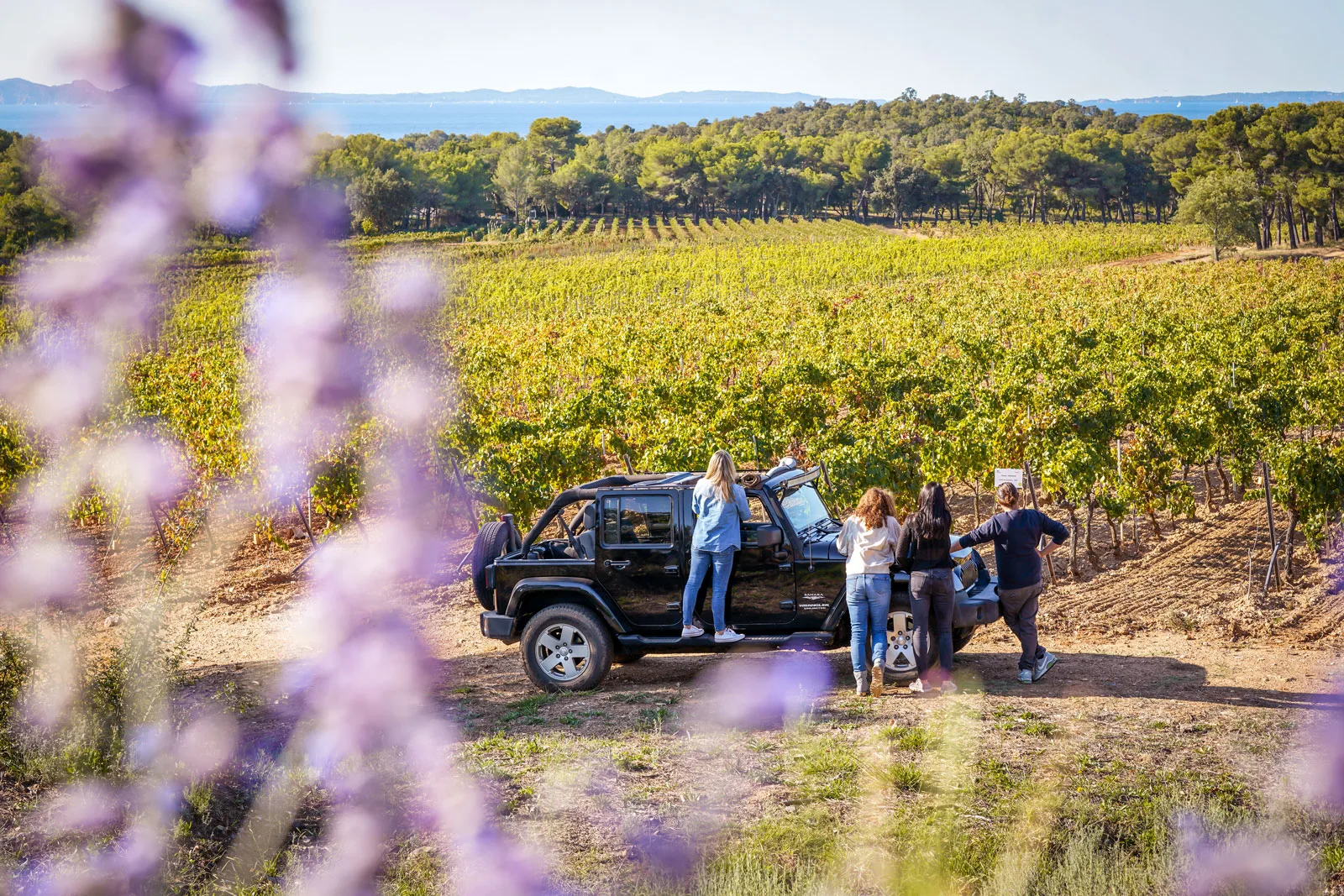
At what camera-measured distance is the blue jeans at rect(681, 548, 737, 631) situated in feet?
26.5

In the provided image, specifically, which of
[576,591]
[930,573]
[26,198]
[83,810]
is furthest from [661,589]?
[26,198]

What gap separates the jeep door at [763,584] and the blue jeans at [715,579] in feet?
0.82

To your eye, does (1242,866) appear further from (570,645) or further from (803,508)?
(570,645)

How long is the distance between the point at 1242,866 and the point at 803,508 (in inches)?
171

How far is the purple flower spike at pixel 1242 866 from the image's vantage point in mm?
5207

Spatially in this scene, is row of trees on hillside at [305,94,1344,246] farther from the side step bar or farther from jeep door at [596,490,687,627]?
jeep door at [596,490,687,627]

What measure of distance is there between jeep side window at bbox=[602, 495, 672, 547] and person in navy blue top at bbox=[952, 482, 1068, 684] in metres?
2.32

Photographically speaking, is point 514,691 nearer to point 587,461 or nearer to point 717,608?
point 717,608

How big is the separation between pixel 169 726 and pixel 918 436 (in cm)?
1378

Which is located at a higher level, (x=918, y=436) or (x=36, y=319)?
(x=36, y=319)

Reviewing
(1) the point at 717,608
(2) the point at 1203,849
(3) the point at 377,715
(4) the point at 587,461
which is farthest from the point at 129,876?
(4) the point at 587,461

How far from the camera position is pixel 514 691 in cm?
917

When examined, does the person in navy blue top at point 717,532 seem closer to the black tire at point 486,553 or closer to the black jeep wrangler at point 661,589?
the black jeep wrangler at point 661,589

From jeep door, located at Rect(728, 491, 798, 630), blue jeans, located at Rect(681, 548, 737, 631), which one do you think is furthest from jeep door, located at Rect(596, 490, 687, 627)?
jeep door, located at Rect(728, 491, 798, 630)
